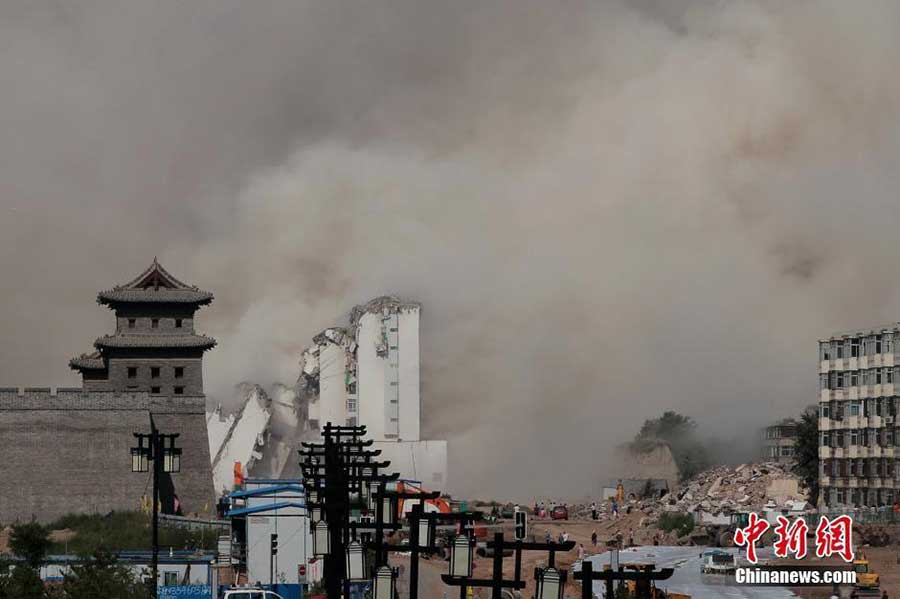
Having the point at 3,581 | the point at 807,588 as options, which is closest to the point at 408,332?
the point at 807,588

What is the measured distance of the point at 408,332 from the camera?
158875 mm

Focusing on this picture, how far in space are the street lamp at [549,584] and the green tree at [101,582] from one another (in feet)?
97.2

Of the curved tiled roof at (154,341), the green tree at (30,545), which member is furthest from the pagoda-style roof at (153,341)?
the green tree at (30,545)

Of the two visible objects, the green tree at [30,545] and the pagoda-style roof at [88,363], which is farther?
the pagoda-style roof at [88,363]

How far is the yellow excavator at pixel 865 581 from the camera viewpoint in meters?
83.1

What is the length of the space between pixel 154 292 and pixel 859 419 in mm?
45237

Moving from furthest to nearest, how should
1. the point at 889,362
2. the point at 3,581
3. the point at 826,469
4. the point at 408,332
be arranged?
the point at 408,332
the point at 826,469
the point at 889,362
the point at 3,581

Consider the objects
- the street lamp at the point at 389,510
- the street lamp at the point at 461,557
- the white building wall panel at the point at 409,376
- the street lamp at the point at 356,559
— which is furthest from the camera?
the white building wall panel at the point at 409,376

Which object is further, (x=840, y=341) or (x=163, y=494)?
(x=163, y=494)

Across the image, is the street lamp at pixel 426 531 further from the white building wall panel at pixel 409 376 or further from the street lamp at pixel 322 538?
the white building wall panel at pixel 409 376

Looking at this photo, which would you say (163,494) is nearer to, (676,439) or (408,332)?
(408,332)

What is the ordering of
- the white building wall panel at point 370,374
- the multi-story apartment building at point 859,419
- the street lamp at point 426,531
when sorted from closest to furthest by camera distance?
1. the street lamp at point 426,531
2. the multi-story apartment building at point 859,419
3. the white building wall panel at point 370,374

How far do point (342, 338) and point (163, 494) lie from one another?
34.4m

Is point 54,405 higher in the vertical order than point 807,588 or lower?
higher
